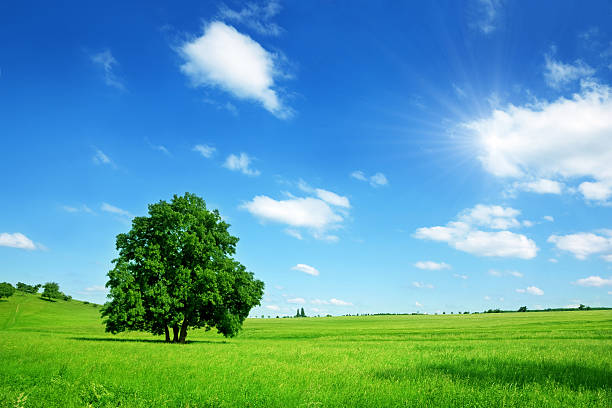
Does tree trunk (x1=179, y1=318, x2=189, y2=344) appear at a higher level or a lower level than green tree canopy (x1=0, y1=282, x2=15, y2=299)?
lower

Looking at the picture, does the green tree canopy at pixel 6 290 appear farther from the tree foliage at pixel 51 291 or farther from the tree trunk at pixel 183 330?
the tree trunk at pixel 183 330

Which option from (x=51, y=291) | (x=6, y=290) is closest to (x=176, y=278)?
(x=6, y=290)

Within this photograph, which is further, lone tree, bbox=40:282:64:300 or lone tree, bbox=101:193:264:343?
lone tree, bbox=40:282:64:300

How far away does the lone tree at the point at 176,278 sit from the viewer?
3303 centimetres

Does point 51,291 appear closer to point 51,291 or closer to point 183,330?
point 51,291

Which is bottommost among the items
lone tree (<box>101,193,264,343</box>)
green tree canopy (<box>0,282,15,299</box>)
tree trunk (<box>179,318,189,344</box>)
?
tree trunk (<box>179,318,189,344</box>)

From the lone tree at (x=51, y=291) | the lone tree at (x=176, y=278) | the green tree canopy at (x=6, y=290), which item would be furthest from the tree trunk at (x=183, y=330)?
the lone tree at (x=51, y=291)

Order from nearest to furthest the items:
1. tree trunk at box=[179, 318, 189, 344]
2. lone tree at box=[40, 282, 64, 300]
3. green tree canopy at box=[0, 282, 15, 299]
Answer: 1. tree trunk at box=[179, 318, 189, 344]
2. green tree canopy at box=[0, 282, 15, 299]
3. lone tree at box=[40, 282, 64, 300]

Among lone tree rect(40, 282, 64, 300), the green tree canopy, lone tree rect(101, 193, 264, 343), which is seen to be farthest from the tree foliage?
lone tree rect(101, 193, 264, 343)

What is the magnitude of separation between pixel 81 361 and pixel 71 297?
169 m

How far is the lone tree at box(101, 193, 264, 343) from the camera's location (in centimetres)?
3303

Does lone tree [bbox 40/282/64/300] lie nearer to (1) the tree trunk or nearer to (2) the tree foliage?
(2) the tree foliage

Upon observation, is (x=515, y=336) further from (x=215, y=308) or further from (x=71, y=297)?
(x=71, y=297)

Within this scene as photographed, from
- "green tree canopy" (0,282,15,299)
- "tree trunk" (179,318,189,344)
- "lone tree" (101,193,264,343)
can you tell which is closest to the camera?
"lone tree" (101,193,264,343)
